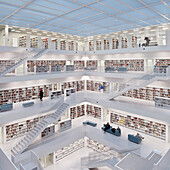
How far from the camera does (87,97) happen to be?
515 inches

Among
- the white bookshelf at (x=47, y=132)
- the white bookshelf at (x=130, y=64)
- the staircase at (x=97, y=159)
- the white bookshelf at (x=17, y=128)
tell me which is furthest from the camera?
the white bookshelf at (x=130, y=64)

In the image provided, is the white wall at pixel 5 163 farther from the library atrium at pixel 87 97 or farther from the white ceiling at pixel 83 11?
the white ceiling at pixel 83 11

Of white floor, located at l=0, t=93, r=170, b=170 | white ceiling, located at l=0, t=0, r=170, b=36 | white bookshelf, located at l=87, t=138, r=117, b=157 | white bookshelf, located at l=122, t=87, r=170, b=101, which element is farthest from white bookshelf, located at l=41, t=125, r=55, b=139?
white ceiling, located at l=0, t=0, r=170, b=36

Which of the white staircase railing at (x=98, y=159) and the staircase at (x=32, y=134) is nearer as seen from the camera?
the staircase at (x=32, y=134)

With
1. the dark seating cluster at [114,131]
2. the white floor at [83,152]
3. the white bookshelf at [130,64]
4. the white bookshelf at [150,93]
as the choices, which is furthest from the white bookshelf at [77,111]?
the white bookshelf at [130,64]

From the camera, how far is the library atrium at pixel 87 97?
27.3ft

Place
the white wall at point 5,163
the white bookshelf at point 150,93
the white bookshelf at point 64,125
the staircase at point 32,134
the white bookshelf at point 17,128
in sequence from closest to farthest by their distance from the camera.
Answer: the white wall at point 5,163, the staircase at point 32,134, the white bookshelf at point 17,128, the white bookshelf at point 64,125, the white bookshelf at point 150,93

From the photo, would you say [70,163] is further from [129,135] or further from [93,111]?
[93,111]

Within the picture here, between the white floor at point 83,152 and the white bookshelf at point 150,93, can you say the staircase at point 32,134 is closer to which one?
the white floor at point 83,152

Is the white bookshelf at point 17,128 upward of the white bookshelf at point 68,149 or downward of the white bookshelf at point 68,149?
upward

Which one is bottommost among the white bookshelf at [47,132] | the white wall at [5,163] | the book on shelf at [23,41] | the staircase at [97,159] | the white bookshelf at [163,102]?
the staircase at [97,159]

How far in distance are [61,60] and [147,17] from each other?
895cm

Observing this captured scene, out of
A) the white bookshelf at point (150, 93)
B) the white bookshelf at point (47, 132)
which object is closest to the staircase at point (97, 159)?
the white bookshelf at point (47, 132)

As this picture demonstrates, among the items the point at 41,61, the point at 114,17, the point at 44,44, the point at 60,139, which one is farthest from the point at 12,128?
the point at 114,17
